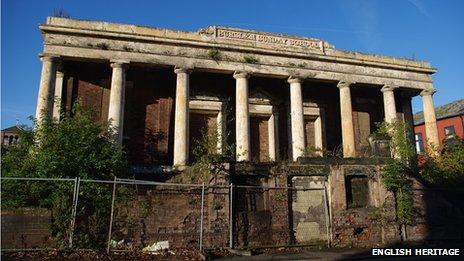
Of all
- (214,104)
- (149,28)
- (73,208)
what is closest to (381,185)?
(73,208)

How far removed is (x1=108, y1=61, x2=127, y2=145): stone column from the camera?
52.4 ft

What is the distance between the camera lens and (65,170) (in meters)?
10.8

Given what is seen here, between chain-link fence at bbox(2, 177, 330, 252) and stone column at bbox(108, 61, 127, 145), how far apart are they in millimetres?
5746

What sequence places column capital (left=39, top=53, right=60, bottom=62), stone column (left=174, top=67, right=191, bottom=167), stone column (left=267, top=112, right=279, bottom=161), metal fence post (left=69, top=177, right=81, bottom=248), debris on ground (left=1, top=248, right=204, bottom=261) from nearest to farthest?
debris on ground (left=1, top=248, right=204, bottom=261), metal fence post (left=69, top=177, right=81, bottom=248), column capital (left=39, top=53, right=60, bottom=62), stone column (left=174, top=67, right=191, bottom=167), stone column (left=267, top=112, right=279, bottom=161)

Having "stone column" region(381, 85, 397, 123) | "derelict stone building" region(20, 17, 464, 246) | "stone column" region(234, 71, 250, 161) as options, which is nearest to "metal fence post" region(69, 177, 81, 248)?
"derelict stone building" region(20, 17, 464, 246)

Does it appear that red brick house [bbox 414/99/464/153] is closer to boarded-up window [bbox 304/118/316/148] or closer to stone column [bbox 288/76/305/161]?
boarded-up window [bbox 304/118/316/148]

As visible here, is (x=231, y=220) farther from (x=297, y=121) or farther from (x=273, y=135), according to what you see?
(x=273, y=135)

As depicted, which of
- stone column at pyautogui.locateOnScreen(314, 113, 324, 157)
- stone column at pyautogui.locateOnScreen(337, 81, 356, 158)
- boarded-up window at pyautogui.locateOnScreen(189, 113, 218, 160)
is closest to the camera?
stone column at pyautogui.locateOnScreen(337, 81, 356, 158)

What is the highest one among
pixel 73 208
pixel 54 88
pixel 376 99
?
pixel 376 99

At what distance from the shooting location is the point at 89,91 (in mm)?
18484

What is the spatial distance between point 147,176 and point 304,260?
9064 millimetres

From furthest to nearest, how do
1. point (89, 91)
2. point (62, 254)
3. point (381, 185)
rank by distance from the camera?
1. point (89, 91)
2. point (381, 185)
3. point (62, 254)

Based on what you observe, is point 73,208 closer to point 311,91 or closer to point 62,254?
point 62,254

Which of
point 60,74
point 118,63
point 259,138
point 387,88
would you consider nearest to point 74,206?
point 118,63
